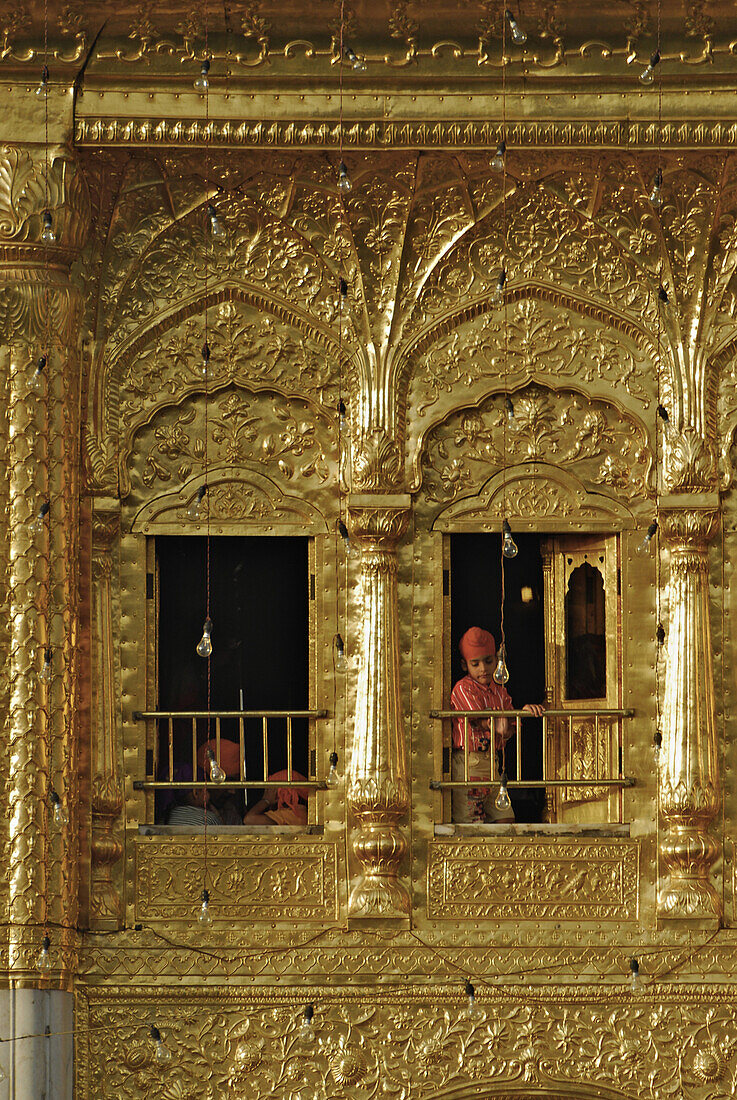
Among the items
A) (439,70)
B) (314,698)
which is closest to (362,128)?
(439,70)

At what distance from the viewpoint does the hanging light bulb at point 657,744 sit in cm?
822

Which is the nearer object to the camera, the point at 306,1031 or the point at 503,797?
the point at 503,797

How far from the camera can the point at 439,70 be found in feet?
26.7

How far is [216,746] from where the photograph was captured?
8.32m

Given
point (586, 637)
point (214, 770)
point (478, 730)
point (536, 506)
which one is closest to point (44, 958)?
point (214, 770)

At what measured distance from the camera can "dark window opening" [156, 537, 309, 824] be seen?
331 inches

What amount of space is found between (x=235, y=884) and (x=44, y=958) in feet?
2.86

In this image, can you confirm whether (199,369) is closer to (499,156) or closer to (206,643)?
(206,643)

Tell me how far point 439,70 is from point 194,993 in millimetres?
4088

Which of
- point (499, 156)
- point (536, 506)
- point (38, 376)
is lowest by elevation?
point (536, 506)

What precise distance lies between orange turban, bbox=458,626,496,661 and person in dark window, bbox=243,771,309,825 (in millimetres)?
923

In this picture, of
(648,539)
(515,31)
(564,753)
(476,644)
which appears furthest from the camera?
(564,753)

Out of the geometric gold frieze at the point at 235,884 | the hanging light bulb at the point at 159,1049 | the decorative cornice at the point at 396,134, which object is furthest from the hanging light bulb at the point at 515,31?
the hanging light bulb at the point at 159,1049

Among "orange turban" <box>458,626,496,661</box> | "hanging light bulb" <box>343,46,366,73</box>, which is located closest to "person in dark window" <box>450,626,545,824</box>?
"orange turban" <box>458,626,496,661</box>
